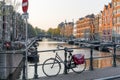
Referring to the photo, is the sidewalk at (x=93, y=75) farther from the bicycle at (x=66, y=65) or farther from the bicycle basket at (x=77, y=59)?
the bicycle basket at (x=77, y=59)

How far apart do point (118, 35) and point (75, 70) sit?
98.9 m

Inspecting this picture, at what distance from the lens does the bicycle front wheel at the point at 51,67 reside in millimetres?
11719

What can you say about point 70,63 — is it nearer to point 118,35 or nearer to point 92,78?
point 92,78

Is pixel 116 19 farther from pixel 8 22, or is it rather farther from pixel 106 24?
pixel 8 22

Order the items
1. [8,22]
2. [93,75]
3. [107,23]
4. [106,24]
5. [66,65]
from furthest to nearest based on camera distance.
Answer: [106,24] → [107,23] → [8,22] → [66,65] → [93,75]

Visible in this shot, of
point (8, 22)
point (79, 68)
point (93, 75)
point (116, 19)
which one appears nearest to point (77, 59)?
point (79, 68)

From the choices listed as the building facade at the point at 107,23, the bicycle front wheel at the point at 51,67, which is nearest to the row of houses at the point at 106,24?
the building facade at the point at 107,23

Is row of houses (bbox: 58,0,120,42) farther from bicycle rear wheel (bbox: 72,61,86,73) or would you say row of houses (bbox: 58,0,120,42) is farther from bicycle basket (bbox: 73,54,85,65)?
bicycle basket (bbox: 73,54,85,65)

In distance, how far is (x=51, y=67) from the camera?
12336mm

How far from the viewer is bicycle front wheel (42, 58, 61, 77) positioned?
11.7 m

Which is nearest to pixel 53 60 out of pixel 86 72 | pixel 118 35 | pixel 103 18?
pixel 86 72

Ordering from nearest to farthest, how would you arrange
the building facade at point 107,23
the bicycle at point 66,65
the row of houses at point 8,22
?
the bicycle at point 66,65
the row of houses at point 8,22
the building facade at point 107,23

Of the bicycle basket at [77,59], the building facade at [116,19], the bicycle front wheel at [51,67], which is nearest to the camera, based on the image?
the bicycle front wheel at [51,67]

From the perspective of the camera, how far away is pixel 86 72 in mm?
12523
